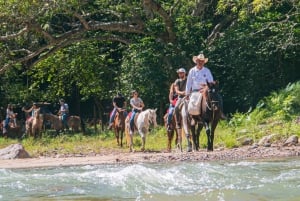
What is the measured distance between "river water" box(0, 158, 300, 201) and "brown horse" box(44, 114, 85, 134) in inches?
707

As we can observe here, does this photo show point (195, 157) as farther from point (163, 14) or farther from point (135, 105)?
point (163, 14)

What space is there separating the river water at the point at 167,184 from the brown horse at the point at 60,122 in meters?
18.0

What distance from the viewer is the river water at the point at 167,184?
371 inches

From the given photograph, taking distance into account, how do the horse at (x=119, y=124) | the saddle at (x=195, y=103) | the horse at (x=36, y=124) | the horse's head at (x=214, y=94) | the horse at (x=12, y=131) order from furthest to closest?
the horse at (x=12, y=131) < the horse at (x=36, y=124) < the horse at (x=119, y=124) < the saddle at (x=195, y=103) < the horse's head at (x=214, y=94)

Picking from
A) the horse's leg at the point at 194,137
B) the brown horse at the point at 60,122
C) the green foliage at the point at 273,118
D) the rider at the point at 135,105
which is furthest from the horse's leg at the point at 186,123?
the brown horse at the point at 60,122

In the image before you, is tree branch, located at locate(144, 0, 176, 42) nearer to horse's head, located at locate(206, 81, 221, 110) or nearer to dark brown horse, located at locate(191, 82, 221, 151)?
dark brown horse, located at locate(191, 82, 221, 151)

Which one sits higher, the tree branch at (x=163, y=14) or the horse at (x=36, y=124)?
the tree branch at (x=163, y=14)

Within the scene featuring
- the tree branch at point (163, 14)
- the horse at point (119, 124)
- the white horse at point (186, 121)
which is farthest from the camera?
the tree branch at point (163, 14)

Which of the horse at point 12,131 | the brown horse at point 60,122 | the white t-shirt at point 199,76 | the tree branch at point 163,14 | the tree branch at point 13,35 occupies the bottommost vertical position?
the horse at point 12,131

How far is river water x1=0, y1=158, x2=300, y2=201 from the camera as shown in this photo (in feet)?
30.9

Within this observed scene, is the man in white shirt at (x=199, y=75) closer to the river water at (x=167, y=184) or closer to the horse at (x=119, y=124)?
the river water at (x=167, y=184)

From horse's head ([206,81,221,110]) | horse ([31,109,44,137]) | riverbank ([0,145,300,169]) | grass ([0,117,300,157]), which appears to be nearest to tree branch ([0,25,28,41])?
horse ([31,109,44,137])

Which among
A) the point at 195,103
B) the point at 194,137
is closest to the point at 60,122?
the point at 194,137

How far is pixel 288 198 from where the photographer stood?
29.5 ft
